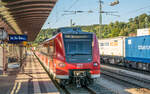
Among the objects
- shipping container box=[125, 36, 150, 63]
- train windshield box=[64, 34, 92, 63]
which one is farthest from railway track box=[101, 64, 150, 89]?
train windshield box=[64, 34, 92, 63]

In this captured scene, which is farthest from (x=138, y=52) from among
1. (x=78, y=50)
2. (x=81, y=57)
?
(x=81, y=57)

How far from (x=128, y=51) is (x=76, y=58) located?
35.5 feet

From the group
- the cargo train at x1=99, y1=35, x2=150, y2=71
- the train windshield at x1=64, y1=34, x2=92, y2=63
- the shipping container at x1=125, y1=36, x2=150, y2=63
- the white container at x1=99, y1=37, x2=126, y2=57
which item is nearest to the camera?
the train windshield at x1=64, y1=34, x2=92, y2=63

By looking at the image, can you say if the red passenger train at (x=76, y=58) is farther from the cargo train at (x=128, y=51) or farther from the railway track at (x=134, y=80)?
the cargo train at (x=128, y=51)

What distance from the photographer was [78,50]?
9.55 metres

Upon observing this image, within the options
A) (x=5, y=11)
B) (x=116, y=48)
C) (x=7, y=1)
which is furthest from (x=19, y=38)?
(x=116, y=48)

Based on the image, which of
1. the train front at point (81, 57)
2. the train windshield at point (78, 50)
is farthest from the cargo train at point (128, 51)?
the train windshield at point (78, 50)

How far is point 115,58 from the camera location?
21.6 m

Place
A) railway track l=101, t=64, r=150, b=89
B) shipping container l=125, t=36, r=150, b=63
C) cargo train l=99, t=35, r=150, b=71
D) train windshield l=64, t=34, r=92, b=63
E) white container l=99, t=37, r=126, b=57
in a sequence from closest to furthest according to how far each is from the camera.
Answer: train windshield l=64, t=34, r=92, b=63 → railway track l=101, t=64, r=150, b=89 → shipping container l=125, t=36, r=150, b=63 → cargo train l=99, t=35, r=150, b=71 → white container l=99, t=37, r=126, b=57

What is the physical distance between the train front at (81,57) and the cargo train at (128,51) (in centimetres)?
744

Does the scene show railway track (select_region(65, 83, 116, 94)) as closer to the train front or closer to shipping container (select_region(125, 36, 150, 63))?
the train front

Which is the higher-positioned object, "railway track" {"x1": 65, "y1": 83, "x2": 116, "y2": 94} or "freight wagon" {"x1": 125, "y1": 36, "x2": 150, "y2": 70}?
"freight wagon" {"x1": 125, "y1": 36, "x2": 150, "y2": 70}

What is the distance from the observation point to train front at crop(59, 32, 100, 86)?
9086 millimetres

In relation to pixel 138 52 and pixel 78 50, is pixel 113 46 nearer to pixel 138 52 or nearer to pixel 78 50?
pixel 138 52
